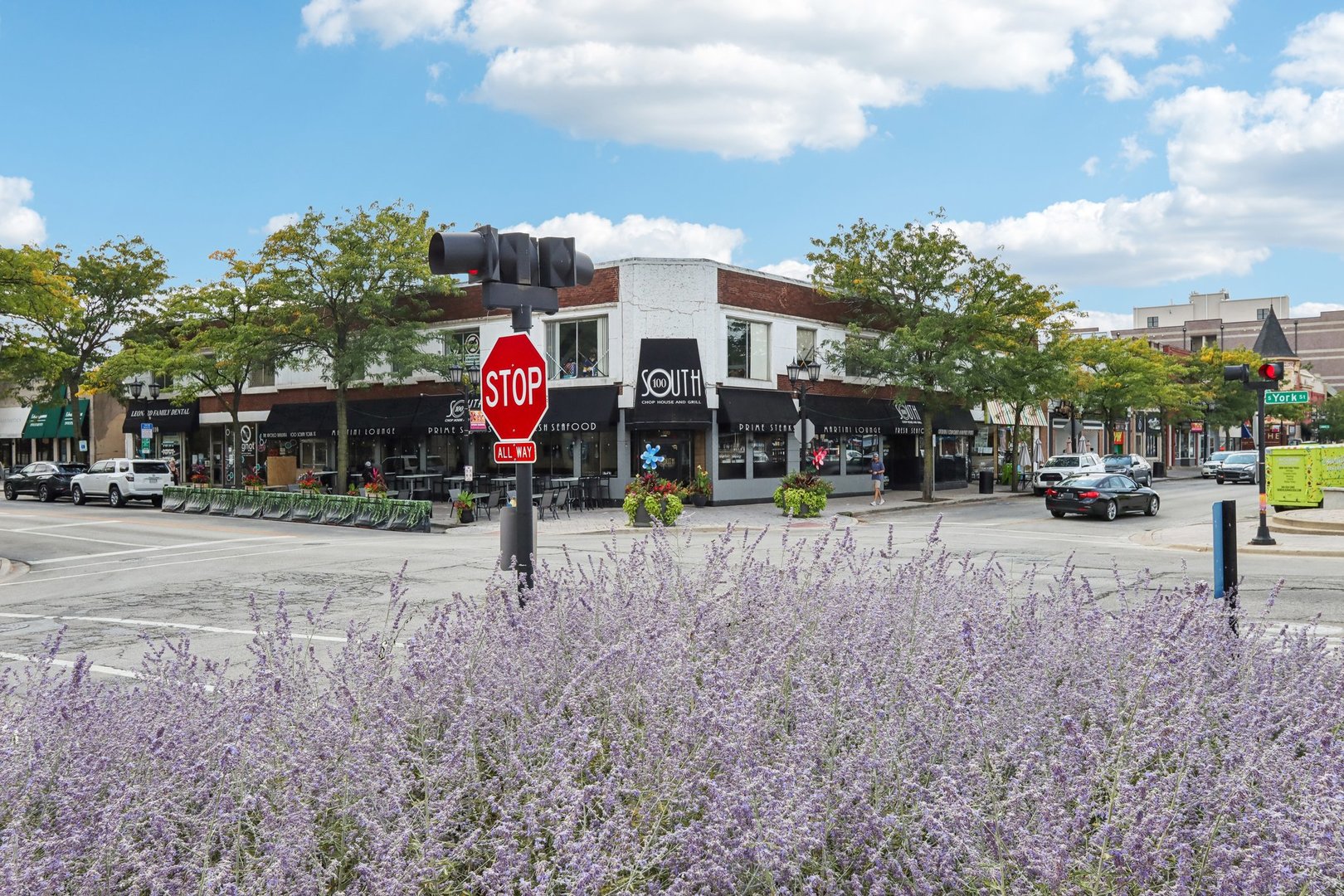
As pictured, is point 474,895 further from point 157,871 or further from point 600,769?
point 157,871

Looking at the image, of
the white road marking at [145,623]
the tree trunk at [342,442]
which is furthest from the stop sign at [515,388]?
the tree trunk at [342,442]

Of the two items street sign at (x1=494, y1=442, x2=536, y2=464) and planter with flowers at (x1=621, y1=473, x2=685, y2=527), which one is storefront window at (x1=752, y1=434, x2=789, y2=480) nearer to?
planter with flowers at (x1=621, y1=473, x2=685, y2=527)

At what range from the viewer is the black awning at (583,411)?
34.8 meters

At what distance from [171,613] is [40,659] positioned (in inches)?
373

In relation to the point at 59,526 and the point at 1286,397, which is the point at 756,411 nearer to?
the point at 1286,397

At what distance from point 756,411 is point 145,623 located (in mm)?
25953

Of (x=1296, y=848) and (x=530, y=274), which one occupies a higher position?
(x=530, y=274)

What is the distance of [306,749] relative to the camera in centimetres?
364

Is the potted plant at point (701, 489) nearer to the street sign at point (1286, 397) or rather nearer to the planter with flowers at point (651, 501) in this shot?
the planter with flowers at point (651, 501)

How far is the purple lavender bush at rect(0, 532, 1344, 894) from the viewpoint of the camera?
303 cm

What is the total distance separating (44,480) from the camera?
43.8 meters

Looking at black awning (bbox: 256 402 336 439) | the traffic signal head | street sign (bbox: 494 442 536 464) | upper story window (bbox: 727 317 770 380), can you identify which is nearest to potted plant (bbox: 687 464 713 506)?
upper story window (bbox: 727 317 770 380)

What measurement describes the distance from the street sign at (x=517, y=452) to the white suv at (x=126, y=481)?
108 feet

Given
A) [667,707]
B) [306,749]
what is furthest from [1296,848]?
[306,749]
